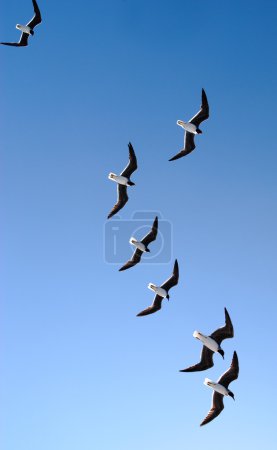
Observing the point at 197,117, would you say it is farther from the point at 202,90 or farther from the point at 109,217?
the point at 109,217

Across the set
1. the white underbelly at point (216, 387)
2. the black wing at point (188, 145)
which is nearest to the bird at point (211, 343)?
the white underbelly at point (216, 387)

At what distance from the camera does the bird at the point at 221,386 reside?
1560 inches

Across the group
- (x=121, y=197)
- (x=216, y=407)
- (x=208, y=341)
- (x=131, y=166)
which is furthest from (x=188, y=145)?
(x=216, y=407)

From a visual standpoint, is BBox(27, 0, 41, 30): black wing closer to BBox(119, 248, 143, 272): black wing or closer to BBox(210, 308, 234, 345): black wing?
BBox(119, 248, 143, 272): black wing

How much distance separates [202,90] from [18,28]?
1254 centimetres

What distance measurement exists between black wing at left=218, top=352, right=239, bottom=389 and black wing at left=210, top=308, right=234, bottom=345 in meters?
1.26

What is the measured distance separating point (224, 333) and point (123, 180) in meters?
12.3

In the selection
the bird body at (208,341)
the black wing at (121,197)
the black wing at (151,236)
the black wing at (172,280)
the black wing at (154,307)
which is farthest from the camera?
the black wing at (151,236)

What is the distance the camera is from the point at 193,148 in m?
46.3

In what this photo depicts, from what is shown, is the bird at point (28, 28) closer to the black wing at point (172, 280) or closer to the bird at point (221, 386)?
the black wing at point (172, 280)

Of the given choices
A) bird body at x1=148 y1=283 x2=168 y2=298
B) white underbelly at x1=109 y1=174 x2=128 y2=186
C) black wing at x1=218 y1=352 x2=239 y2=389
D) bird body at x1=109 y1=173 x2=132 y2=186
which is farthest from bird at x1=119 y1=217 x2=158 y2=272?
black wing at x1=218 y1=352 x2=239 y2=389

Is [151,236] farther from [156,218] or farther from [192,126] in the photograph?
[192,126]

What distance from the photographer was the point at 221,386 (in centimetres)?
3975

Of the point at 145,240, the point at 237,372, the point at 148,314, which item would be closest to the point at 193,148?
the point at 145,240
